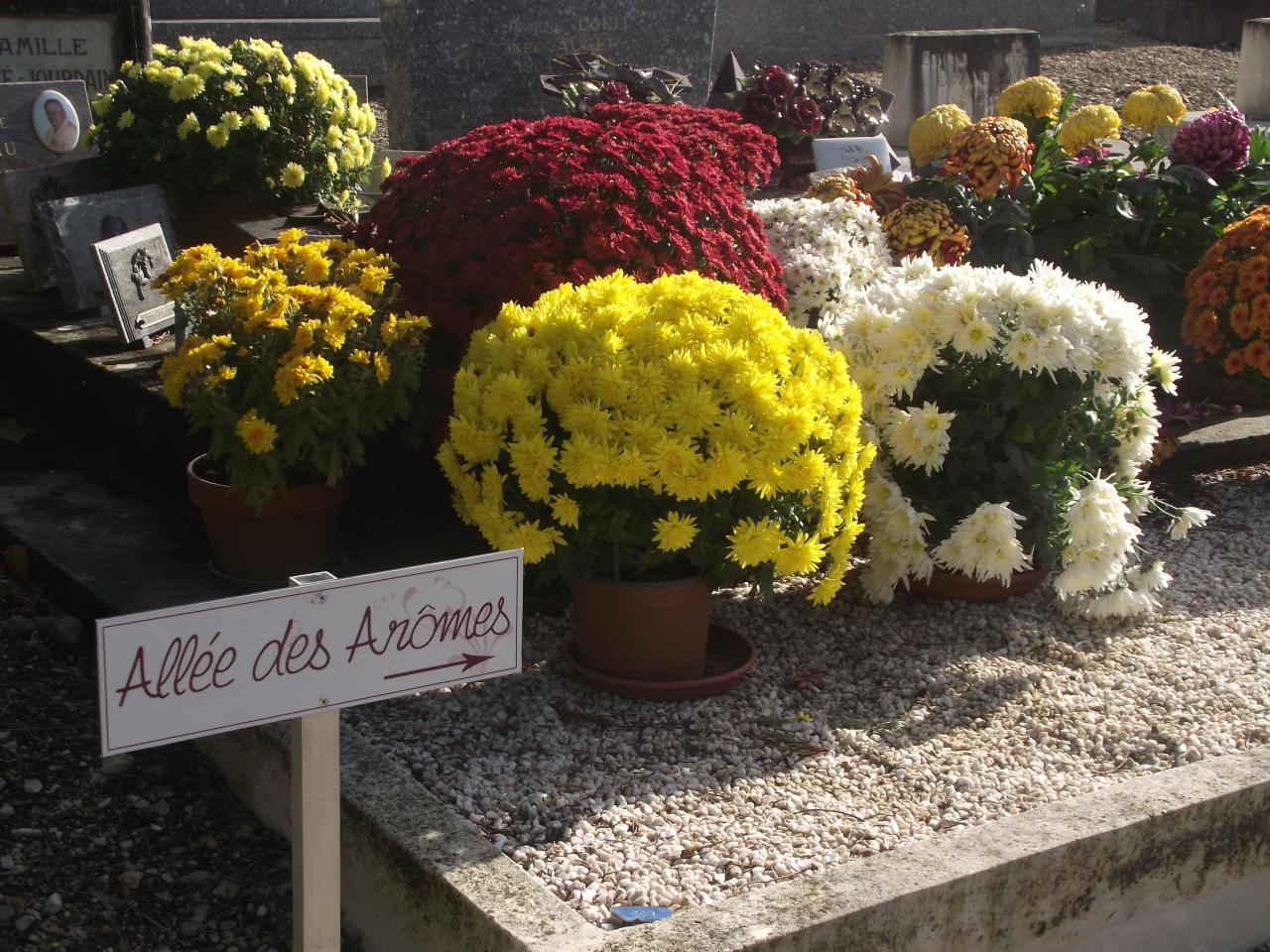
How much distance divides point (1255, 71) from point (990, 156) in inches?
331

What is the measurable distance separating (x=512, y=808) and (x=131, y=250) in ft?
7.63

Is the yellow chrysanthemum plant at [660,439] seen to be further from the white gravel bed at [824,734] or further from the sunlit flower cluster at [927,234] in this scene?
the sunlit flower cluster at [927,234]

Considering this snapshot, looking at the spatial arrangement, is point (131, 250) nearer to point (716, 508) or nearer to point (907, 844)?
point (716, 508)

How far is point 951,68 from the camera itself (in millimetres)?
10938

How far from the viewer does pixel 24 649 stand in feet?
11.5

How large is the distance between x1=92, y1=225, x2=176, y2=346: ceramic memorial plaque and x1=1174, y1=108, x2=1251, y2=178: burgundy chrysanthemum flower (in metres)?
3.81

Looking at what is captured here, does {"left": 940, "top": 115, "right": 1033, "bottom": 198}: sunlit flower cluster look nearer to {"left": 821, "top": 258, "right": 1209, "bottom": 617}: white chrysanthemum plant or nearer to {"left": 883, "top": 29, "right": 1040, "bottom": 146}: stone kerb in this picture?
{"left": 821, "top": 258, "right": 1209, "bottom": 617}: white chrysanthemum plant

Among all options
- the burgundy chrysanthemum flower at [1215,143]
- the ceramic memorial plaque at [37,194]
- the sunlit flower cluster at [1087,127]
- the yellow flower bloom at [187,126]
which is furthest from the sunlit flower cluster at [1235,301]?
the ceramic memorial plaque at [37,194]

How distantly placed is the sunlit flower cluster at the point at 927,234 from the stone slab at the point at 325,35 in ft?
24.9

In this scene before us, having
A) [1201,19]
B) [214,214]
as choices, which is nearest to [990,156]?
[214,214]

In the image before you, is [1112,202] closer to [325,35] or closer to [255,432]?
[255,432]

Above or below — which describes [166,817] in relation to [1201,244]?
below

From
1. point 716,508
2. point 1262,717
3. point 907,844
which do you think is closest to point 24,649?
point 716,508

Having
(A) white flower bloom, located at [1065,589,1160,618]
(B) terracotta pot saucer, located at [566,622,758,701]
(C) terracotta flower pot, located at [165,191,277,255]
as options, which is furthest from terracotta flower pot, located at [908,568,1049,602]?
(C) terracotta flower pot, located at [165,191,277,255]
